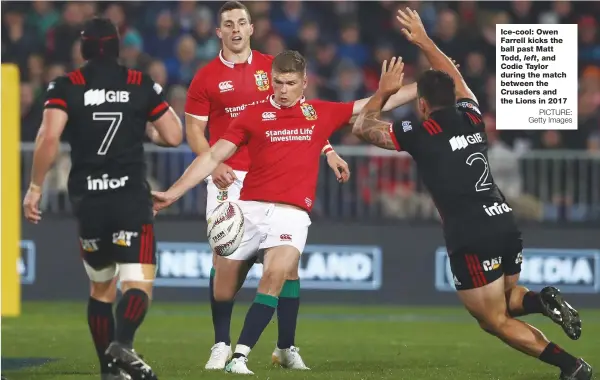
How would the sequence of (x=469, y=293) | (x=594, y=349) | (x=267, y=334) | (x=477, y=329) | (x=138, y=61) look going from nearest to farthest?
(x=469, y=293) < (x=594, y=349) < (x=267, y=334) < (x=477, y=329) < (x=138, y=61)

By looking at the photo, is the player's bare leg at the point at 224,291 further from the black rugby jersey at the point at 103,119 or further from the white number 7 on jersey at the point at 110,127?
the white number 7 on jersey at the point at 110,127

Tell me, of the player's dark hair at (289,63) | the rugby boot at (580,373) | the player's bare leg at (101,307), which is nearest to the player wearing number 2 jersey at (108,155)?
the player's bare leg at (101,307)

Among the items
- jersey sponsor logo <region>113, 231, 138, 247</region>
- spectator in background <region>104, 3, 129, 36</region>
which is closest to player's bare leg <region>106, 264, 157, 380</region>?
jersey sponsor logo <region>113, 231, 138, 247</region>

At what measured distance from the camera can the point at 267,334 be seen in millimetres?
13055

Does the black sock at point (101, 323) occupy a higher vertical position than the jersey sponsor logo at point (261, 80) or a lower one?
lower

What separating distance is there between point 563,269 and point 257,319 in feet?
25.7

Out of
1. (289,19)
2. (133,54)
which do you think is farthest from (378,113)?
(289,19)

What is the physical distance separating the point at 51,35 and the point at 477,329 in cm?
764

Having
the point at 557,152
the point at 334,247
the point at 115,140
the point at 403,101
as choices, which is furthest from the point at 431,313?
the point at 115,140

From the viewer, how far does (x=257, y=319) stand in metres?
9.07

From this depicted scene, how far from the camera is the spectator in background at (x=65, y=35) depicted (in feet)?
57.4

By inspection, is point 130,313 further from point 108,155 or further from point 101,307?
point 108,155

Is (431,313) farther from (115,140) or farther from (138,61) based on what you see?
(115,140)

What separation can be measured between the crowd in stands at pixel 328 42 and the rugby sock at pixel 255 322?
719 cm
